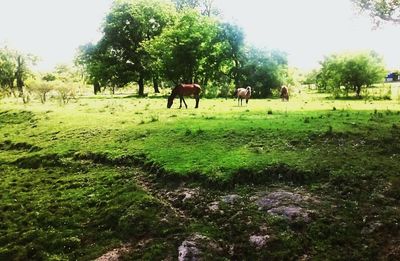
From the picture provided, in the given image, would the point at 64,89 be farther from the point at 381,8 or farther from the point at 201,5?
the point at 201,5

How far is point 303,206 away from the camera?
12.8m

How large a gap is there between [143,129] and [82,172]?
4.88m

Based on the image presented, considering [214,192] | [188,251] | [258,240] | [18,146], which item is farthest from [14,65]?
[258,240]

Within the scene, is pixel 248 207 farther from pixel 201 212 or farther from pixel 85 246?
pixel 85 246

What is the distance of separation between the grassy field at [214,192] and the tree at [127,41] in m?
46.6

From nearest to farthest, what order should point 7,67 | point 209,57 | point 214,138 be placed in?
point 214,138 < point 209,57 < point 7,67

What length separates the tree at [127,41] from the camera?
67.1 m

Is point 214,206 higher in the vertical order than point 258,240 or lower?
higher

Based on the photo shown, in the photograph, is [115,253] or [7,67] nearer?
[115,253]

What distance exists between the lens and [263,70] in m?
55.2

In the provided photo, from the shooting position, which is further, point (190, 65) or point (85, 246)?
point (190, 65)

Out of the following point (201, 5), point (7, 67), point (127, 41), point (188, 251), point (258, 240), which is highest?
point (201, 5)

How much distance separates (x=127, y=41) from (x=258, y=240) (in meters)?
60.4

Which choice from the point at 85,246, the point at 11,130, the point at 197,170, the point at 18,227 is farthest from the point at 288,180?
the point at 11,130
